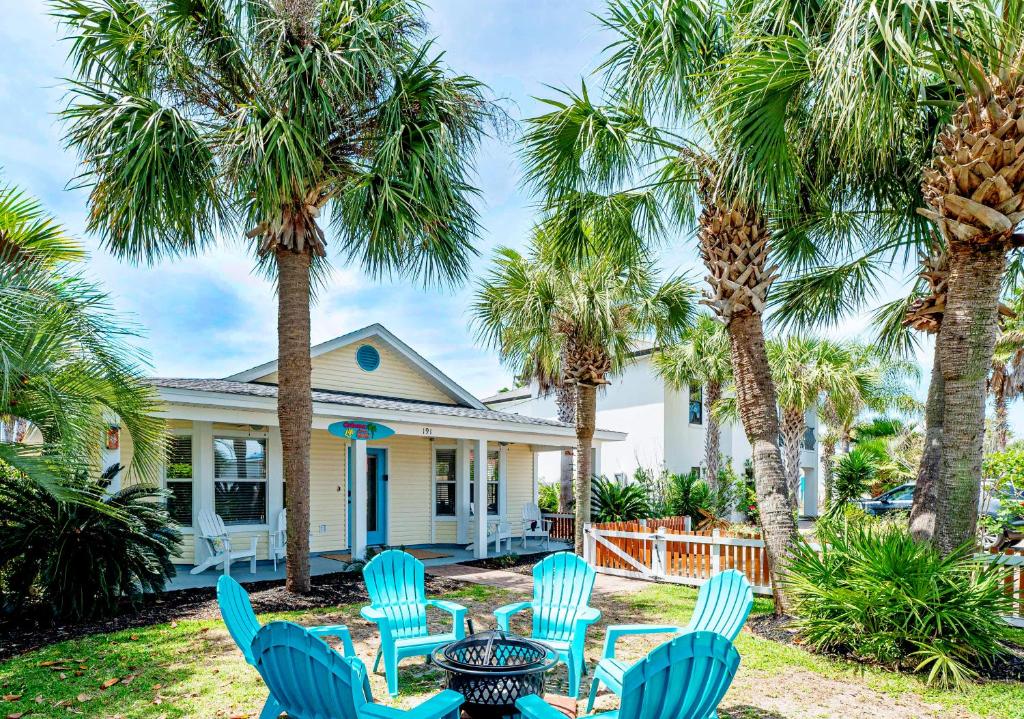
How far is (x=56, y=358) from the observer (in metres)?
5.77

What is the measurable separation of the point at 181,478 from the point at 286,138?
676cm

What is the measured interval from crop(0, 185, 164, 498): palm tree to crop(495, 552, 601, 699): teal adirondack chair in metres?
3.97

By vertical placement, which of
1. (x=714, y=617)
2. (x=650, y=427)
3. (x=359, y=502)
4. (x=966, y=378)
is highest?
(x=966, y=378)

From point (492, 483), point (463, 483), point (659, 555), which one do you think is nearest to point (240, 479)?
point (463, 483)

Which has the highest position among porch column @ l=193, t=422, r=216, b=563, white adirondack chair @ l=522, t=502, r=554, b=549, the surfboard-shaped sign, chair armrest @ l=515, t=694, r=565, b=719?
the surfboard-shaped sign

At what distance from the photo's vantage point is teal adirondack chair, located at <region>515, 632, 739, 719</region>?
3395 mm

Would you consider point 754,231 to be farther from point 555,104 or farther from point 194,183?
point 194,183

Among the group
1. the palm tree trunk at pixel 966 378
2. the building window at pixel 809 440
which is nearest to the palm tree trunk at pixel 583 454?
the palm tree trunk at pixel 966 378

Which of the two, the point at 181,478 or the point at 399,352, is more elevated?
the point at 399,352

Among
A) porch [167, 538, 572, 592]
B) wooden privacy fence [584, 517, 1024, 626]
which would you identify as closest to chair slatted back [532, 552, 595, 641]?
wooden privacy fence [584, 517, 1024, 626]

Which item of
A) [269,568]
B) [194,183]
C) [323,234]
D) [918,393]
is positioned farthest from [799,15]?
[918,393]

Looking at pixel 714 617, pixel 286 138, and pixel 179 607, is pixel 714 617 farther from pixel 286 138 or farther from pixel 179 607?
pixel 179 607

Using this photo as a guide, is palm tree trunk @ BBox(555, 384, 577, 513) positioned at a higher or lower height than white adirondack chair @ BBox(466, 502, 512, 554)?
higher

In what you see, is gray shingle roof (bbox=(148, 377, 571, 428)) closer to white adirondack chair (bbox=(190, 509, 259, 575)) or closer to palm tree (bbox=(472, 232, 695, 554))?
palm tree (bbox=(472, 232, 695, 554))
